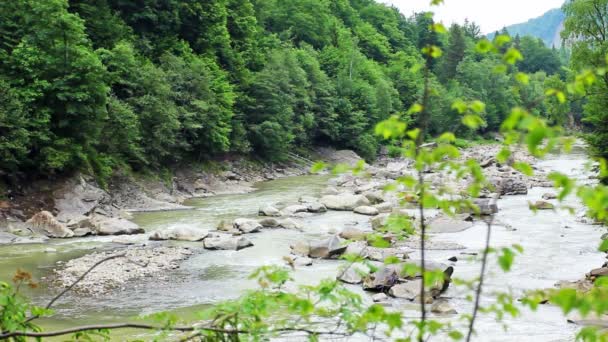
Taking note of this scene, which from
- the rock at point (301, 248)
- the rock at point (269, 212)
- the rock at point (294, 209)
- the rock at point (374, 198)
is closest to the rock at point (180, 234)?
the rock at point (301, 248)

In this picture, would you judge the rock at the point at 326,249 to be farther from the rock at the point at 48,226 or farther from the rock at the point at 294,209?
the rock at the point at 48,226

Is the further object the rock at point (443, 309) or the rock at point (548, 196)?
the rock at point (548, 196)

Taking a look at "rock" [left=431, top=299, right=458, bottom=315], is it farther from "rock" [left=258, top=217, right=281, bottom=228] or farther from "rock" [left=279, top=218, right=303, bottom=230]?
"rock" [left=258, top=217, right=281, bottom=228]

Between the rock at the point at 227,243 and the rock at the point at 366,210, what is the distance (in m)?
9.29

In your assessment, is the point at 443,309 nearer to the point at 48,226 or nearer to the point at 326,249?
Answer: the point at 326,249

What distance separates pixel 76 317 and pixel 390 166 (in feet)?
139

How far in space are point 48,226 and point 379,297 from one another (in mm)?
13910

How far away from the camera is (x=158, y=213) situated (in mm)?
28672

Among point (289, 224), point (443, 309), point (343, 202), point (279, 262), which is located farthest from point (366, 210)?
point (443, 309)

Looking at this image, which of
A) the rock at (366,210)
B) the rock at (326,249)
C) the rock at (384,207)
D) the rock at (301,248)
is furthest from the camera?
the rock at (384,207)

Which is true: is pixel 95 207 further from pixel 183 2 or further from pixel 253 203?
pixel 183 2

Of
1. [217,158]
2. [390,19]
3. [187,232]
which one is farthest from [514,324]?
[390,19]

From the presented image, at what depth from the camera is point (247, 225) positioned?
23.8 meters

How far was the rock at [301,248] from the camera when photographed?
19627 mm
